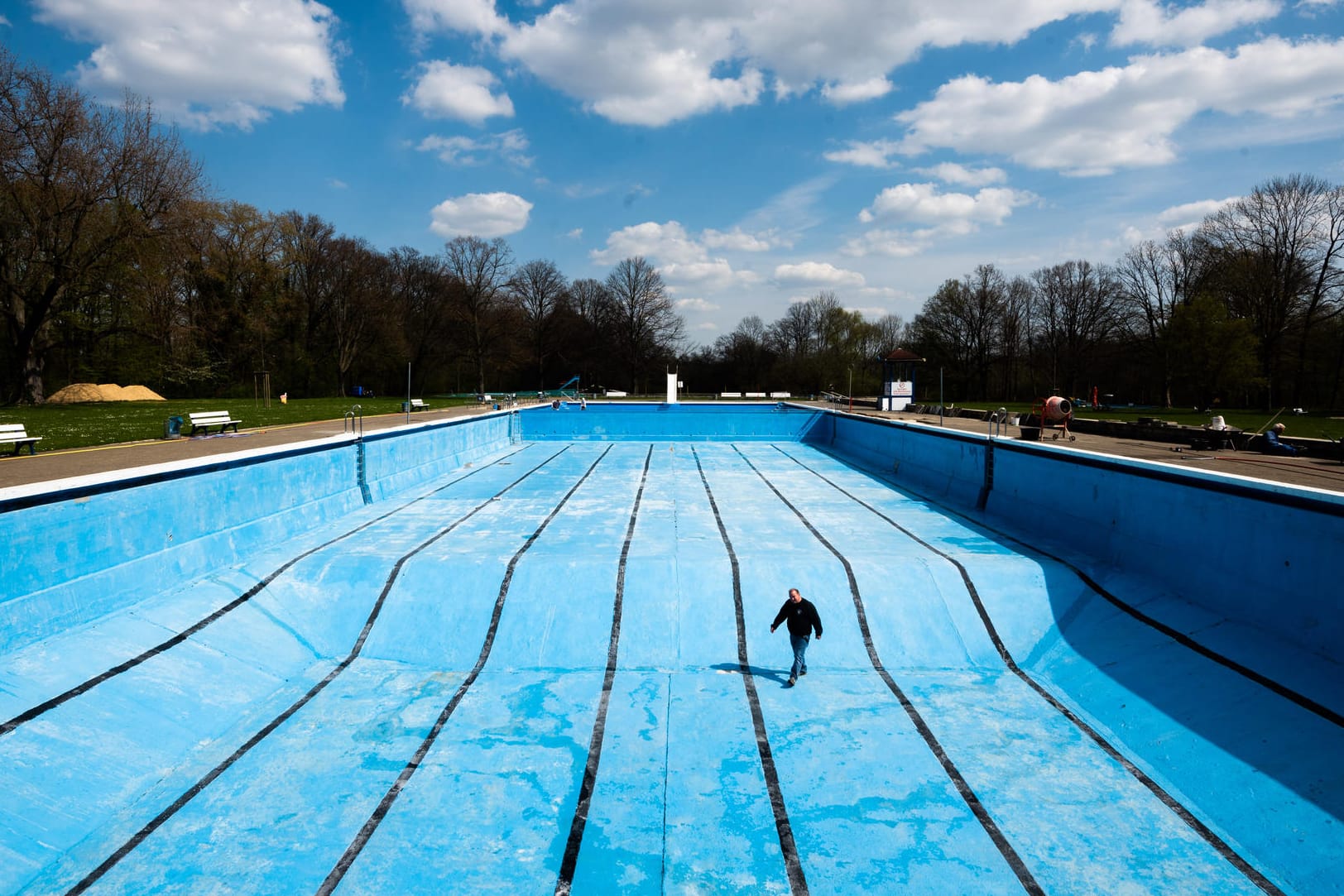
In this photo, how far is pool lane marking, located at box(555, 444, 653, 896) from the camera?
14.8 feet

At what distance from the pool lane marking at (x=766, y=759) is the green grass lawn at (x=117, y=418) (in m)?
15.9

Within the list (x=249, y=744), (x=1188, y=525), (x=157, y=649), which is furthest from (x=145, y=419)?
(x=1188, y=525)

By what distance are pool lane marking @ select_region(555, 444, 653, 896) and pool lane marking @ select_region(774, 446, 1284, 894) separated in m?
4.11

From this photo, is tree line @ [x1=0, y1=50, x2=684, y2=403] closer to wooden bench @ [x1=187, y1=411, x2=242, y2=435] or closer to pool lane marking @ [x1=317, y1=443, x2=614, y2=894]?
wooden bench @ [x1=187, y1=411, x2=242, y2=435]

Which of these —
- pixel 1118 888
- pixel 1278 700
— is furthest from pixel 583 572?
pixel 1278 700

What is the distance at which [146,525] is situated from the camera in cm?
756

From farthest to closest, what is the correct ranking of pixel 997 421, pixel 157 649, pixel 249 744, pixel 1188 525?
pixel 997 421 < pixel 1188 525 < pixel 157 649 < pixel 249 744

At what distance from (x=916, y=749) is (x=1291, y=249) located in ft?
154

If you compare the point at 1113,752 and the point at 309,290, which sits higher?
the point at 309,290

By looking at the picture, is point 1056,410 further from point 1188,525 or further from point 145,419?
point 145,419

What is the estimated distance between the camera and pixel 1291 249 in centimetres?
3809

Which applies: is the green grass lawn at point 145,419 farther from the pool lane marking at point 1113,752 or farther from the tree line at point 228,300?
the pool lane marking at point 1113,752

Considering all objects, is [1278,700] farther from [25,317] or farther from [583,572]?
[25,317]

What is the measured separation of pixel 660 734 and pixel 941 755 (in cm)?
231
